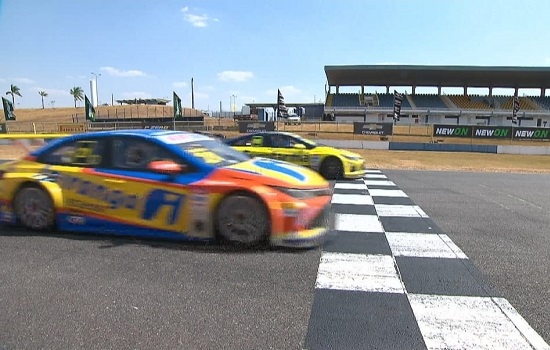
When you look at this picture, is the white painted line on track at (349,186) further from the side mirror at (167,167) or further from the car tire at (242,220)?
the side mirror at (167,167)

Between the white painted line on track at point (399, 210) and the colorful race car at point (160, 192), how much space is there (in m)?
2.00

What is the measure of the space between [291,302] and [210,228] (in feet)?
5.10

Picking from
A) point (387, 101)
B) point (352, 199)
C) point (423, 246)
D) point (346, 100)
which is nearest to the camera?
point (423, 246)

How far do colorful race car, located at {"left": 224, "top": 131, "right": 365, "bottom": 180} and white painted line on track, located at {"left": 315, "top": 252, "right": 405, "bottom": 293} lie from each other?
5922 millimetres

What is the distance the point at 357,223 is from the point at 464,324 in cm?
273

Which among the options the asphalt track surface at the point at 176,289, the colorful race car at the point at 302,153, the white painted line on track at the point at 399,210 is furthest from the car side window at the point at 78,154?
the colorful race car at the point at 302,153

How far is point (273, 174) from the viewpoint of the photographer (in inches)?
174

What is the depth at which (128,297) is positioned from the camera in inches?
122

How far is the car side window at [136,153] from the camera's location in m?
4.48

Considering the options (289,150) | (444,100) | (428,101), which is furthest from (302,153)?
(444,100)

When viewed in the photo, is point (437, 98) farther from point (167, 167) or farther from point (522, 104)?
point (167, 167)

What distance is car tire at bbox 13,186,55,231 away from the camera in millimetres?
4686

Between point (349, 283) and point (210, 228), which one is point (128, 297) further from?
point (349, 283)

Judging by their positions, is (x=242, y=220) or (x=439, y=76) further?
(x=439, y=76)
